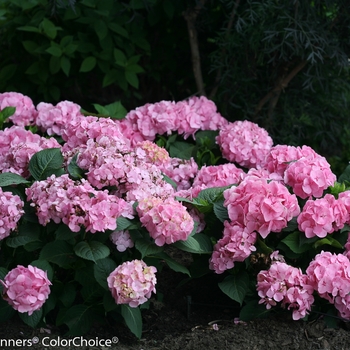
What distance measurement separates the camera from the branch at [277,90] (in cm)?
414

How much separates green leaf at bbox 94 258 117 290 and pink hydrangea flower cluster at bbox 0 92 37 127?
1322mm

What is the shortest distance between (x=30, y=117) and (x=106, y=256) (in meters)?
1.46

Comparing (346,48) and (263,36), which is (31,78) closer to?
(263,36)

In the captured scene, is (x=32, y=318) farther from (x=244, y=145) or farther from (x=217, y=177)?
(x=244, y=145)

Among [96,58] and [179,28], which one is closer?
[96,58]

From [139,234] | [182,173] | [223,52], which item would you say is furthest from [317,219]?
[223,52]

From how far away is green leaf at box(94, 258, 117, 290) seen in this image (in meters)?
2.45

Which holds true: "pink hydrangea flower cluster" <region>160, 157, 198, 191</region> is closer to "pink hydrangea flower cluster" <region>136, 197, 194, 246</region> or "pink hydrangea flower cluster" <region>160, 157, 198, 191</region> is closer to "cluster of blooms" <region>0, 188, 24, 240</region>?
"pink hydrangea flower cluster" <region>136, 197, 194, 246</region>

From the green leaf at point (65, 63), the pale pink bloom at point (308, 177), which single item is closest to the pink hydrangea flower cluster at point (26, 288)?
the pale pink bloom at point (308, 177)

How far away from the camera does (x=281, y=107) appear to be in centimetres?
451

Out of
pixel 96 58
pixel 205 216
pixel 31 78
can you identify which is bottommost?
pixel 31 78

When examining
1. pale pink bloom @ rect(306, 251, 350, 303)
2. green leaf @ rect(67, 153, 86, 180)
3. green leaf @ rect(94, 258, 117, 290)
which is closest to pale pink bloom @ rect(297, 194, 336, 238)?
pale pink bloom @ rect(306, 251, 350, 303)

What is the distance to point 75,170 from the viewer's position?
269 centimetres

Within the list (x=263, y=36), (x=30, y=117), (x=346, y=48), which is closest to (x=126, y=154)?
(x=30, y=117)
